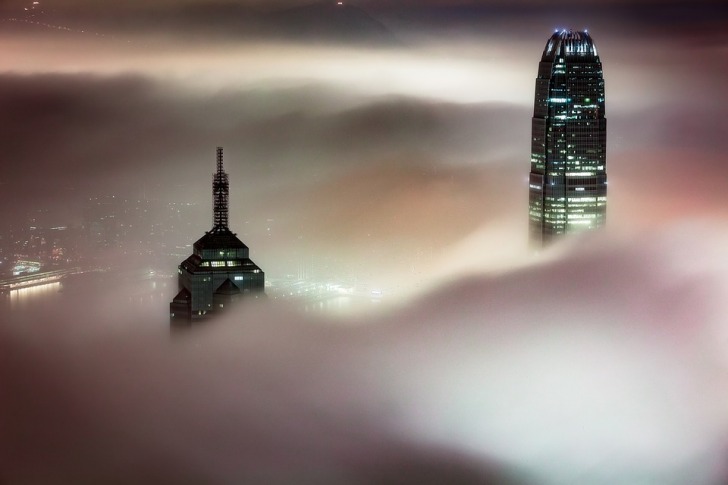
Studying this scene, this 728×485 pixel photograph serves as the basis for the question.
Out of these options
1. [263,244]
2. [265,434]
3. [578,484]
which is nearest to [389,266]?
[263,244]

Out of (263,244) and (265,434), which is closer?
(265,434)

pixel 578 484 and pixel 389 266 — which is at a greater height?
pixel 389 266

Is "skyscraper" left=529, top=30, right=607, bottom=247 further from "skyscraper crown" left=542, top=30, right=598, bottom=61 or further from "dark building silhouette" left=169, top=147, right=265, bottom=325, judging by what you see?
"dark building silhouette" left=169, top=147, right=265, bottom=325

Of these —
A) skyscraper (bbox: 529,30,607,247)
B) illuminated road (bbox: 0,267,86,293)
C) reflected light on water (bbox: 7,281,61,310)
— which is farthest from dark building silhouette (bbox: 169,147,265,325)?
skyscraper (bbox: 529,30,607,247)

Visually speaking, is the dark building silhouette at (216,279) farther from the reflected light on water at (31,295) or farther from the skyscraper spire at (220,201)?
the reflected light on water at (31,295)

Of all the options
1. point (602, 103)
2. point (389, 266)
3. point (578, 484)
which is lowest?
point (578, 484)

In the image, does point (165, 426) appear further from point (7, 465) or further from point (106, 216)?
point (106, 216)

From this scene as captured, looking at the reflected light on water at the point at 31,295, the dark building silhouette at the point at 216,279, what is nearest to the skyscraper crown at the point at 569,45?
the dark building silhouette at the point at 216,279
